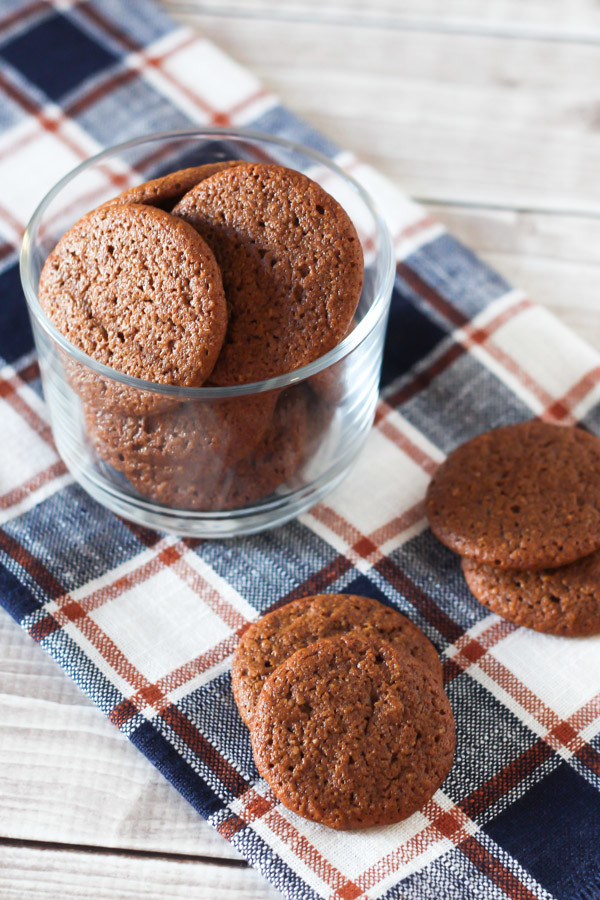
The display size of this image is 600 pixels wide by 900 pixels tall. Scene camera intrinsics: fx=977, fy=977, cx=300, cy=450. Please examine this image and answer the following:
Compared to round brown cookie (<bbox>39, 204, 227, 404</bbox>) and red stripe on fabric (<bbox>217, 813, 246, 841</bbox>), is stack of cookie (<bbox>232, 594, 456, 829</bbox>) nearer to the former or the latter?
red stripe on fabric (<bbox>217, 813, 246, 841</bbox>)

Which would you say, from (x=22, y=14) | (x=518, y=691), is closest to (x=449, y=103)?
(x=22, y=14)

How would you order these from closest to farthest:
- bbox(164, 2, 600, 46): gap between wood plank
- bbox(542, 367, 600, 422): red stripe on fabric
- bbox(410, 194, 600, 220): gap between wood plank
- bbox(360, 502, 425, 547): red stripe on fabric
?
bbox(360, 502, 425, 547): red stripe on fabric → bbox(542, 367, 600, 422): red stripe on fabric → bbox(410, 194, 600, 220): gap between wood plank → bbox(164, 2, 600, 46): gap between wood plank

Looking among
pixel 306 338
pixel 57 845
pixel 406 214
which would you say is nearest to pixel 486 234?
pixel 406 214

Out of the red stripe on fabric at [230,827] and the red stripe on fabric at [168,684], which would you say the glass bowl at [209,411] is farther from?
the red stripe on fabric at [230,827]

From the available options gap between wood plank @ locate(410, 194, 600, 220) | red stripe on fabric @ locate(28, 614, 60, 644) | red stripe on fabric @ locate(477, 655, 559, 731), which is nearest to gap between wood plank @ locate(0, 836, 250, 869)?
red stripe on fabric @ locate(28, 614, 60, 644)

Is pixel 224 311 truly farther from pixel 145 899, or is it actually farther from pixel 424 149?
pixel 424 149

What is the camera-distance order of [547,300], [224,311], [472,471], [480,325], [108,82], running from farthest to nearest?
[108,82], [547,300], [480,325], [472,471], [224,311]

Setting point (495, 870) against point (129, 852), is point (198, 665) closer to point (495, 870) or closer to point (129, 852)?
point (129, 852)
